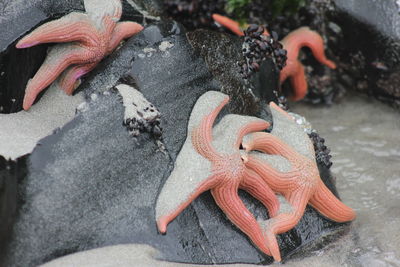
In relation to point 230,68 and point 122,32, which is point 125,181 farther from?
point 230,68

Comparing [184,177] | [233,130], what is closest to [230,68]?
[233,130]

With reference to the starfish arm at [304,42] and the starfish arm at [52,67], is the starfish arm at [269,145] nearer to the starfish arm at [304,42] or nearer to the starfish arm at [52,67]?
the starfish arm at [52,67]

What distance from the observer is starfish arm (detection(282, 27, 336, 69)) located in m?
5.96

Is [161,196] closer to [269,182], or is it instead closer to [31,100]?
[269,182]

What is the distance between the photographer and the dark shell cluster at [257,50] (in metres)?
5.06

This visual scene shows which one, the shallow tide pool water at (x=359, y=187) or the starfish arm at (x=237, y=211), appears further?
the starfish arm at (x=237, y=211)

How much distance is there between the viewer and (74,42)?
14.5ft

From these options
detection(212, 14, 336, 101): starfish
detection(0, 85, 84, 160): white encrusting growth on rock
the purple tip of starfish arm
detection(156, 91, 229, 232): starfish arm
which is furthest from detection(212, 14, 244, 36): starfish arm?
the purple tip of starfish arm

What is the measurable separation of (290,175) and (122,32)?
5.58 feet

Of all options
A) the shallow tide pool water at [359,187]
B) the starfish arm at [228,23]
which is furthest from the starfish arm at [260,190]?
the starfish arm at [228,23]

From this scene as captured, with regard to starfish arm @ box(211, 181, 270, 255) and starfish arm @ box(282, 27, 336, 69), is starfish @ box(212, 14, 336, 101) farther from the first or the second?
starfish arm @ box(211, 181, 270, 255)

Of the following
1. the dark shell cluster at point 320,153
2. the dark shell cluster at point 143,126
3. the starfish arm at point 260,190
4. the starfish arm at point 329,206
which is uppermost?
the dark shell cluster at point 143,126

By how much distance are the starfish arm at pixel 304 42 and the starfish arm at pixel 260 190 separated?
200 centimetres

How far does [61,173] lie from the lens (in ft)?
12.7
